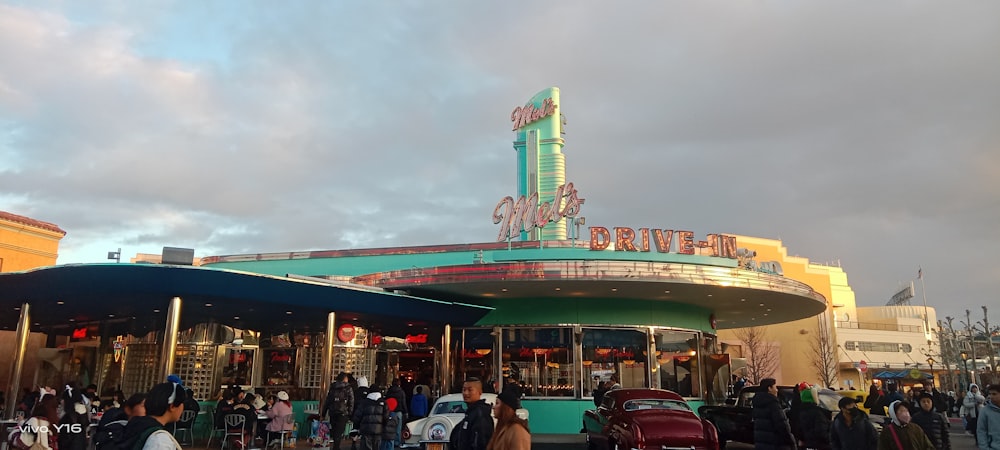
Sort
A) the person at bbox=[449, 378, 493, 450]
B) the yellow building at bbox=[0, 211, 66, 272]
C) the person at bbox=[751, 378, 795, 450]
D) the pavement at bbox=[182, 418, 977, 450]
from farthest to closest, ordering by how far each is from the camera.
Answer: the yellow building at bbox=[0, 211, 66, 272] → the pavement at bbox=[182, 418, 977, 450] → the person at bbox=[751, 378, 795, 450] → the person at bbox=[449, 378, 493, 450]

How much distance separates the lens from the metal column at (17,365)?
18.5 metres

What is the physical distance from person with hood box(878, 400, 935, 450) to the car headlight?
8.83 meters

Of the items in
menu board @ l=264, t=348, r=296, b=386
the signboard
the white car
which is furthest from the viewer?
menu board @ l=264, t=348, r=296, b=386

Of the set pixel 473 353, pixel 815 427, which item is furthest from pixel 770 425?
pixel 473 353

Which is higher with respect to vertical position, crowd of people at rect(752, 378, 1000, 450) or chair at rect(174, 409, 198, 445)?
crowd of people at rect(752, 378, 1000, 450)

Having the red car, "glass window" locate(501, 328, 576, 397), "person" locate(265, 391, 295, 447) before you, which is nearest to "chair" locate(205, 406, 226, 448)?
"person" locate(265, 391, 295, 447)

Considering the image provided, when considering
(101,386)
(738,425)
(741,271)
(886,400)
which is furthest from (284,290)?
(886,400)

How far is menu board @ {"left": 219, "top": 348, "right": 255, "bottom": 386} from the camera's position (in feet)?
77.5

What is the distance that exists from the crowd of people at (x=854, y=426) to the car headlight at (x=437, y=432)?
6622mm

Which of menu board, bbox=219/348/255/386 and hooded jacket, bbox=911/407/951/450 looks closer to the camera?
hooded jacket, bbox=911/407/951/450

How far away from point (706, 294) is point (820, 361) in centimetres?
4213

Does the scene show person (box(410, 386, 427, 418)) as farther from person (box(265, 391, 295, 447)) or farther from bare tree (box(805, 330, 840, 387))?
bare tree (box(805, 330, 840, 387))

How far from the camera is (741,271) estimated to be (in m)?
22.1

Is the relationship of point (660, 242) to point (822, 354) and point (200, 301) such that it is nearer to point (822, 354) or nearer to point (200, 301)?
point (200, 301)
